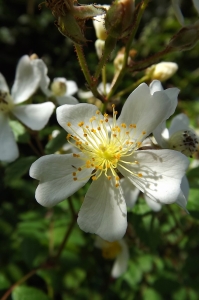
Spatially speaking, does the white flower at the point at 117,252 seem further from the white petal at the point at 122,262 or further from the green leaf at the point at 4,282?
the green leaf at the point at 4,282

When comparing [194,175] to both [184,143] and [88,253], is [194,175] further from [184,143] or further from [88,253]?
[88,253]

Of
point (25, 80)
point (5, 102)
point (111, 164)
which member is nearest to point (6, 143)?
point (5, 102)

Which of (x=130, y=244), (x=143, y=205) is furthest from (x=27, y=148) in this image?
(x=143, y=205)

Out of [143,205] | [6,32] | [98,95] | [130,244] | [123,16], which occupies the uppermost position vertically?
[123,16]

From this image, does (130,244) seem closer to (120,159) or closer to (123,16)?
(120,159)

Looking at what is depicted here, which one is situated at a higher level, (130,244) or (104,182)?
(104,182)

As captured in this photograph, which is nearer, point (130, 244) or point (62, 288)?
point (62, 288)
